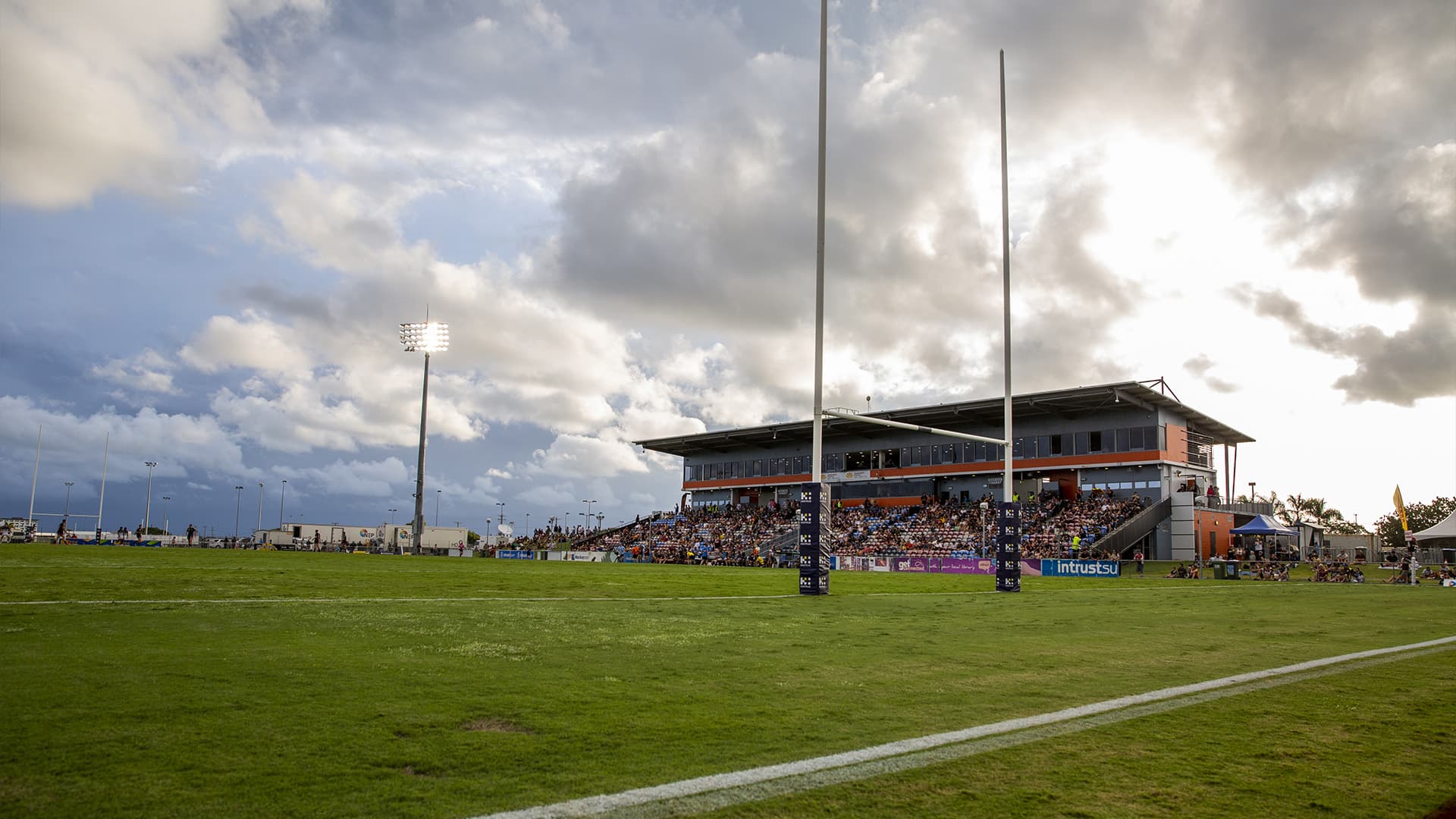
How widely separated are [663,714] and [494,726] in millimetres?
1103

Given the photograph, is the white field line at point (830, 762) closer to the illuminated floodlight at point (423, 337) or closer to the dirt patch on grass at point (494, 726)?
the dirt patch on grass at point (494, 726)

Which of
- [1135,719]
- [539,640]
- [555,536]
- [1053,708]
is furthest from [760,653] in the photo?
[555,536]

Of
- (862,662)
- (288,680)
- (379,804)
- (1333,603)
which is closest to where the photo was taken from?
(379,804)

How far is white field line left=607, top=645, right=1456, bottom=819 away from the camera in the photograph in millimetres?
3752

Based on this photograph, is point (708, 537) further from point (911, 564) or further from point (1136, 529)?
point (1136, 529)

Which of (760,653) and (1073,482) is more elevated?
(1073,482)

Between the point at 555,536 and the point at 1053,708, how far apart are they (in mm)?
82039

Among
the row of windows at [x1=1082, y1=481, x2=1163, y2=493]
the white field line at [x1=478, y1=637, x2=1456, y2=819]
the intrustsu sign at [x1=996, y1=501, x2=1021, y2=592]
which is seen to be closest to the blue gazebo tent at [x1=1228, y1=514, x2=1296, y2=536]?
the row of windows at [x1=1082, y1=481, x2=1163, y2=493]

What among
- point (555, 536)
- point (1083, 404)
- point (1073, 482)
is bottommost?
point (555, 536)

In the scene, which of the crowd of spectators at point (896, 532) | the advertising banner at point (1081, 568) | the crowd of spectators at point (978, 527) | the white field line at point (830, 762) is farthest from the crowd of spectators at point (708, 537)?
the white field line at point (830, 762)

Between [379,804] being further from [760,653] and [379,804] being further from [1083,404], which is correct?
[1083,404]

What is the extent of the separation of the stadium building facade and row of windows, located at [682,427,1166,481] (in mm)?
71

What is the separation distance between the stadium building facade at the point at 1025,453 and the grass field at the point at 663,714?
38.3 m

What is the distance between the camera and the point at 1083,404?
54.0m
